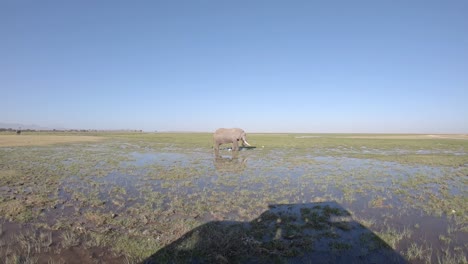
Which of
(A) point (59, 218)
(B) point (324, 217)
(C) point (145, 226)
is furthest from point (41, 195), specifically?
(B) point (324, 217)

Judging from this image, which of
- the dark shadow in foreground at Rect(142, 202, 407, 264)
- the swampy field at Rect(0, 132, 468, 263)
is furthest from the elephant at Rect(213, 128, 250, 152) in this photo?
the dark shadow in foreground at Rect(142, 202, 407, 264)

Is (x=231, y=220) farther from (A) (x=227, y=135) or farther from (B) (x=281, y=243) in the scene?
(A) (x=227, y=135)

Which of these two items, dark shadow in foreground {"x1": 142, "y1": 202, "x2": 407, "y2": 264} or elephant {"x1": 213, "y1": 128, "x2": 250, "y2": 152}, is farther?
elephant {"x1": 213, "y1": 128, "x2": 250, "y2": 152}

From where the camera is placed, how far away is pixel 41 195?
372 inches

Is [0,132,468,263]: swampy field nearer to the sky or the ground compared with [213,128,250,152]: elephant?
nearer to the ground

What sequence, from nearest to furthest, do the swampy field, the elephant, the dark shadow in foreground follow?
1. the dark shadow in foreground
2. the swampy field
3. the elephant

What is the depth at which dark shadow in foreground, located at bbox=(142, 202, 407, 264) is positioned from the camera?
5051 mm

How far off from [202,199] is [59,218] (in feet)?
14.9

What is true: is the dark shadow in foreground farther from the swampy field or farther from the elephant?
the elephant

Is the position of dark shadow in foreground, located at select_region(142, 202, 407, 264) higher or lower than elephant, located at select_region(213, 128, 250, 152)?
lower

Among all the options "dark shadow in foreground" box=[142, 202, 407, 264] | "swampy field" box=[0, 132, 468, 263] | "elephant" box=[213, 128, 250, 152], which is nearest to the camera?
"dark shadow in foreground" box=[142, 202, 407, 264]

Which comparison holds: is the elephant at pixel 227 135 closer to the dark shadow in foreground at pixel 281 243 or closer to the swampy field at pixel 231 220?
the swampy field at pixel 231 220

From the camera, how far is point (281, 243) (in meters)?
5.66

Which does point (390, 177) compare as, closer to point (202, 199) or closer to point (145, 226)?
point (202, 199)
